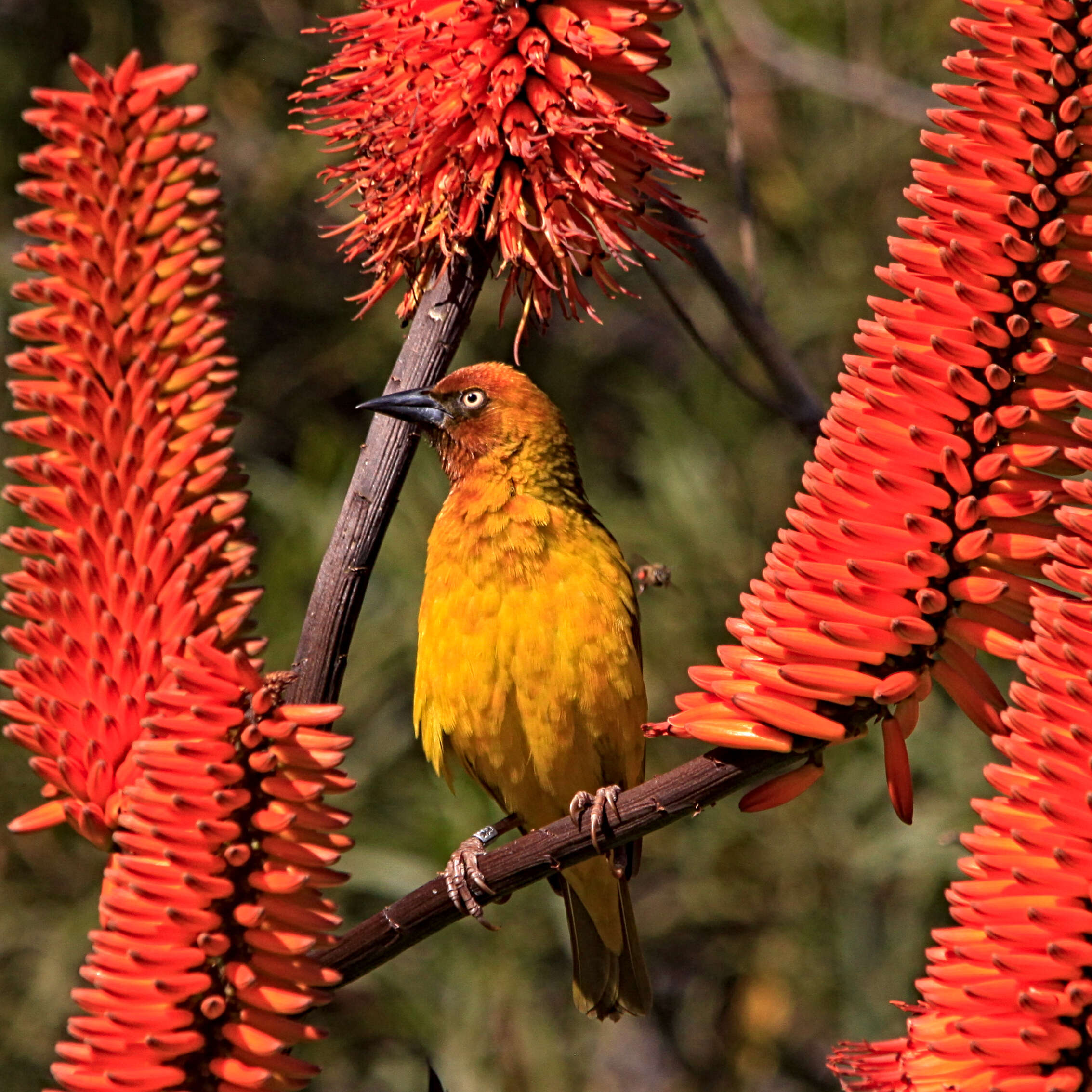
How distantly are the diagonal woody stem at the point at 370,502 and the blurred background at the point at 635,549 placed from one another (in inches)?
128

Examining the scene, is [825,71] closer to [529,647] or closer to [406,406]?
[529,647]

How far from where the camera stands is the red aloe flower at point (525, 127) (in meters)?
1.83

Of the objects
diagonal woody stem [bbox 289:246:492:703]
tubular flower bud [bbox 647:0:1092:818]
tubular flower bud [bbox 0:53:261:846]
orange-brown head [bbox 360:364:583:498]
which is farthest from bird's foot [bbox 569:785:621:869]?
orange-brown head [bbox 360:364:583:498]

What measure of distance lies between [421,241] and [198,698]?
32.3 inches

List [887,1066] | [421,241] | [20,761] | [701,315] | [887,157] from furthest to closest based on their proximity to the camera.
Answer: [701,315], [887,157], [20,761], [421,241], [887,1066]

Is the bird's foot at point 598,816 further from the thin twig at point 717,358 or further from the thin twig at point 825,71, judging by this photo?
the thin twig at point 825,71

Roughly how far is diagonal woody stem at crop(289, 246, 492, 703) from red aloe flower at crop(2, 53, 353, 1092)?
0.69 ft

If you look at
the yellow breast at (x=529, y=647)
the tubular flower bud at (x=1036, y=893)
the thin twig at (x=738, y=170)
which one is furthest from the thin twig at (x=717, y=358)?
the tubular flower bud at (x=1036, y=893)

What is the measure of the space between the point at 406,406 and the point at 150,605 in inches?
36.3

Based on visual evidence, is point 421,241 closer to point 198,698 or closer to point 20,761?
point 198,698

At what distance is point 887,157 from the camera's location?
6766 millimetres

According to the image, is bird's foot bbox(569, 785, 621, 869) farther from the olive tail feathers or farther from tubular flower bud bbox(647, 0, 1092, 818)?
the olive tail feathers

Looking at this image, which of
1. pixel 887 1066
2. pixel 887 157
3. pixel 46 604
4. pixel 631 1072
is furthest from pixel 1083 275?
pixel 631 1072

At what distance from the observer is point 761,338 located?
2.76 metres
